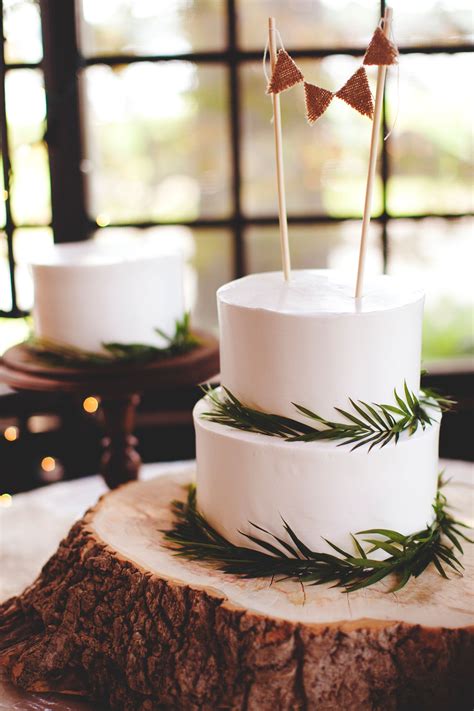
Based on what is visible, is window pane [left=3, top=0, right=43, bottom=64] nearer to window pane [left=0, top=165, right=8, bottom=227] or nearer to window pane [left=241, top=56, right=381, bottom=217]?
window pane [left=0, top=165, right=8, bottom=227]

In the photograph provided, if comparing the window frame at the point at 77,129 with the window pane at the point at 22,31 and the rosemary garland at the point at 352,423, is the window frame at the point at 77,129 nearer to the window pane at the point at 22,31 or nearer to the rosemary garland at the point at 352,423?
the window pane at the point at 22,31

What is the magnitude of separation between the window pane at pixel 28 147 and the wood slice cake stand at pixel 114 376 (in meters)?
0.69

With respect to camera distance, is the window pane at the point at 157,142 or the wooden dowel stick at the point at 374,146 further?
the window pane at the point at 157,142

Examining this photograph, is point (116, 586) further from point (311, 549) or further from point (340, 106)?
point (340, 106)

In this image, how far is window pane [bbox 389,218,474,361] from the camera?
2.96 m

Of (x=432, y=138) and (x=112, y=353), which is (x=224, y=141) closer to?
(x=432, y=138)

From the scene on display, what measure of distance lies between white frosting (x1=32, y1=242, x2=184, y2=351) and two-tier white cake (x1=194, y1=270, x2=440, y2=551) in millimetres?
657

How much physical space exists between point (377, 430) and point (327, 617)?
12.4 inches

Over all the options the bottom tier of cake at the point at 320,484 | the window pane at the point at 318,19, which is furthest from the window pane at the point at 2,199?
the bottom tier of cake at the point at 320,484

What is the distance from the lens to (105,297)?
2.26m

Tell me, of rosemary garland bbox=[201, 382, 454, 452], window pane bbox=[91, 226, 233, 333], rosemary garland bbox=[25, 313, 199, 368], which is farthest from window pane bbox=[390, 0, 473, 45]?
rosemary garland bbox=[201, 382, 454, 452]

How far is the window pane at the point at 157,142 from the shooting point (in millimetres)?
2916

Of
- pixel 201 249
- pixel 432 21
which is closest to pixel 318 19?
pixel 432 21

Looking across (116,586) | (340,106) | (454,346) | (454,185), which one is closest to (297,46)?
(340,106)
